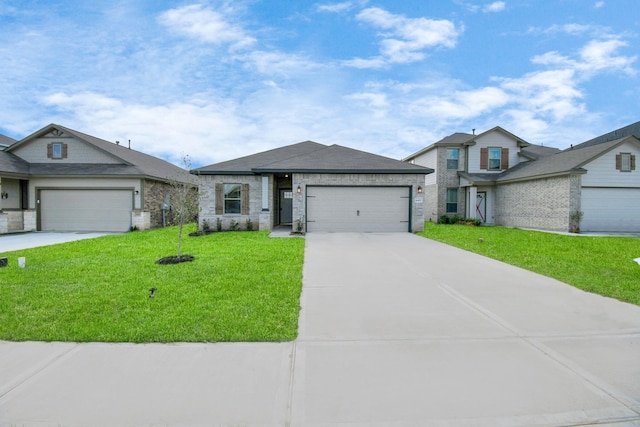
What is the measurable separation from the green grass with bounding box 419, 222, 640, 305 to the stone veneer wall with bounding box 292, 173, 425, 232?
2404 mm

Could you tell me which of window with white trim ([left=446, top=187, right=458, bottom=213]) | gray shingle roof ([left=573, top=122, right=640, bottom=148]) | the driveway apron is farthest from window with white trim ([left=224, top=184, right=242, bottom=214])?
gray shingle roof ([left=573, top=122, right=640, bottom=148])

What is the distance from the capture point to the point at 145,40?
13.2 meters

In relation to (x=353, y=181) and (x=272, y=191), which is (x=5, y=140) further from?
(x=353, y=181)

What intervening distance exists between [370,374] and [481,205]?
2114 cm

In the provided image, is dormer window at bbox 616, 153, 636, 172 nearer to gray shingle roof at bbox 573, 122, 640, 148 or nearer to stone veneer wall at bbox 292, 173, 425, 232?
gray shingle roof at bbox 573, 122, 640, 148

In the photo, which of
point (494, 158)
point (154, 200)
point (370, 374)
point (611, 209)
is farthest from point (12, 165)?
point (611, 209)

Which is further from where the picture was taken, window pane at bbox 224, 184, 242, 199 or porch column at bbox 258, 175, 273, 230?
window pane at bbox 224, 184, 242, 199

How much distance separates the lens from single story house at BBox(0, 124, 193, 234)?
624 inches

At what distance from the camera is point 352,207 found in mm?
14812

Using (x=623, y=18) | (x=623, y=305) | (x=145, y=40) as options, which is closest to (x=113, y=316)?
(x=623, y=305)

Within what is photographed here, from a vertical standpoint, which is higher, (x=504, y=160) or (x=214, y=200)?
(x=504, y=160)

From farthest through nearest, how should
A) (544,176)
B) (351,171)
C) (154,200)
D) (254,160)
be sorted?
(154,200), (254,160), (544,176), (351,171)

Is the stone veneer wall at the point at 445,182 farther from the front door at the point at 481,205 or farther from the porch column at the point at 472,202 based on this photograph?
the front door at the point at 481,205

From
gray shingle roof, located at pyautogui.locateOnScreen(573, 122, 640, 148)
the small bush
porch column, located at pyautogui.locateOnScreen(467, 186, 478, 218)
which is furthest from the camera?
gray shingle roof, located at pyautogui.locateOnScreen(573, 122, 640, 148)
